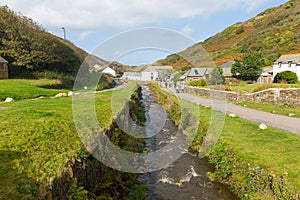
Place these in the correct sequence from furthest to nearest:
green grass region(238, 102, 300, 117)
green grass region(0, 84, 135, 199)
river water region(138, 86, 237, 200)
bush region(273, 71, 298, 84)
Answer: bush region(273, 71, 298, 84)
green grass region(238, 102, 300, 117)
river water region(138, 86, 237, 200)
green grass region(0, 84, 135, 199)

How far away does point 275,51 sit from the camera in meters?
69.4

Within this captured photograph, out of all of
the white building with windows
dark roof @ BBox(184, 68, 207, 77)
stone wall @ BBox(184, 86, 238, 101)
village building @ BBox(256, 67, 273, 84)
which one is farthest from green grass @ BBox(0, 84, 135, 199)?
the white building with windows

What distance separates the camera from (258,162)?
7.43 metres

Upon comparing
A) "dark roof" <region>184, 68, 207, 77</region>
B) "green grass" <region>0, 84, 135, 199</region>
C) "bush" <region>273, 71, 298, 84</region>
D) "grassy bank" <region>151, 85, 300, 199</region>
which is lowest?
"grassy bank" <region>151, 85, 300, 199</region>

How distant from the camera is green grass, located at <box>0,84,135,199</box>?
4.35 meters

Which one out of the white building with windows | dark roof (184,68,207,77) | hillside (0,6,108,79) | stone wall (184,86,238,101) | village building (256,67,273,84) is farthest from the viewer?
the white building with windows

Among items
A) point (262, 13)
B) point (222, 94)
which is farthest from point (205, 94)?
point (262, 13)

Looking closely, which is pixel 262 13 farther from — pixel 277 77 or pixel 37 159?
pixel 37 159

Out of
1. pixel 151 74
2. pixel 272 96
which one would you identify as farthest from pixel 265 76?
pixel 151 74

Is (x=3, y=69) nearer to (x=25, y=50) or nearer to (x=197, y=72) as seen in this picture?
(x=25, y=50)

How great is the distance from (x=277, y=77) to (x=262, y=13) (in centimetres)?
14137

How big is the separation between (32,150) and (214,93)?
79.9 feet

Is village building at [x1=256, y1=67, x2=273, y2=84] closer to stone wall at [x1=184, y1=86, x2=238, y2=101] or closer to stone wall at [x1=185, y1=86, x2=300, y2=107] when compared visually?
stone wall at [x1=184, y1=86, x2=238, y2=101]

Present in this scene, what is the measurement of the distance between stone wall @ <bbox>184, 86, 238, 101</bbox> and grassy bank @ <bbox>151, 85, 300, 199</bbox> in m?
12.2
